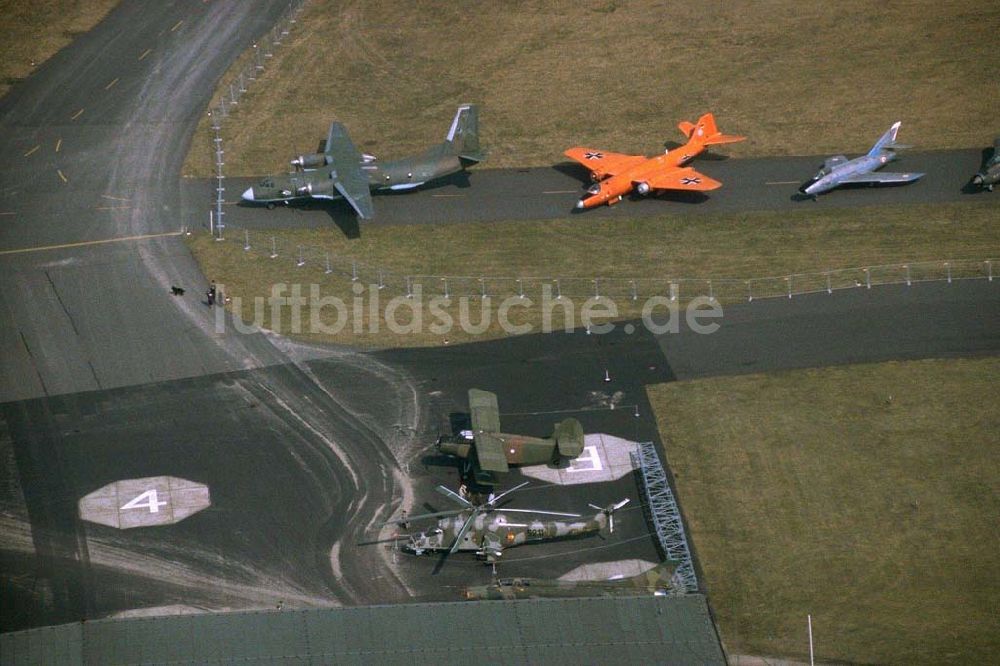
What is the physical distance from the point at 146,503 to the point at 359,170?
3459 cm

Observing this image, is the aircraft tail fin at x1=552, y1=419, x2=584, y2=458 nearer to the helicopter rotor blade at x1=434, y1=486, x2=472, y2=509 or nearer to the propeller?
the propeller

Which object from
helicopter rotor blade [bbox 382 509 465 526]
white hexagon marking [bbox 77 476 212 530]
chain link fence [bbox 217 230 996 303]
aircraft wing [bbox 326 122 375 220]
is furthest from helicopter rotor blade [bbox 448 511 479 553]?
aircraft wing [bbox 326 122 375 220]

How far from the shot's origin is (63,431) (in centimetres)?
7569

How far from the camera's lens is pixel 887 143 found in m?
102

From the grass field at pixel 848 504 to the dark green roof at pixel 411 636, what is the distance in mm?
8468

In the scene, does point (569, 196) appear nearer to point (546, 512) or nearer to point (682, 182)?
point (682, 182)

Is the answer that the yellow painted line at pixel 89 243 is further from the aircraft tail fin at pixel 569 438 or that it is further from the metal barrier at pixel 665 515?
the metal barrier at pixel 665 515

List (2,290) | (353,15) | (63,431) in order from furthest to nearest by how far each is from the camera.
A: (353,15)
(2,290)
(63,431)

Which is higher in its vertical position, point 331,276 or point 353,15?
point 353,15

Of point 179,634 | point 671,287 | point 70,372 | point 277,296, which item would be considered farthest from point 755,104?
point 179,634

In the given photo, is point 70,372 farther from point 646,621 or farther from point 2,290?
point 646,621

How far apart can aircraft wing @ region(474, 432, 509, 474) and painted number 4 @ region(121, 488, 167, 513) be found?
1850 centimetres

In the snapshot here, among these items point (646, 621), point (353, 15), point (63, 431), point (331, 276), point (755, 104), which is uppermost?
point (353, 15)

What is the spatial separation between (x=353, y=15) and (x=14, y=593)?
73.0 meters
